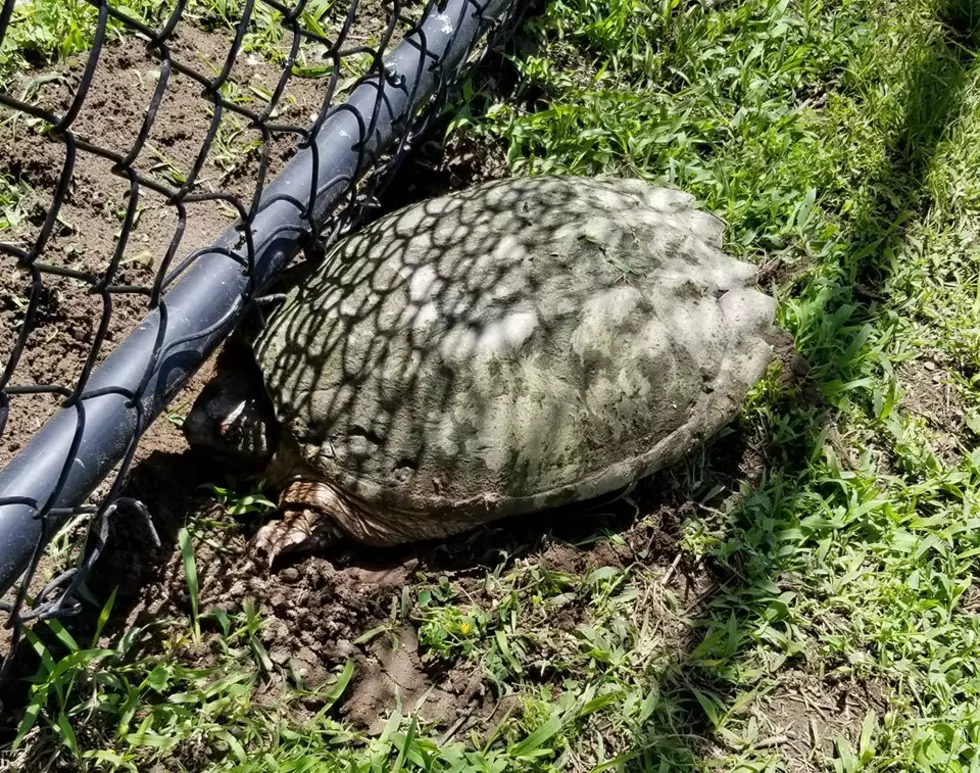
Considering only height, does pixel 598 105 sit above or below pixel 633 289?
above

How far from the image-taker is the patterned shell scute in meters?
2.18

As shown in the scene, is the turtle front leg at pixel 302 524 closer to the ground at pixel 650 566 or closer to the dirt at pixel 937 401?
the ground at pixel 650 566

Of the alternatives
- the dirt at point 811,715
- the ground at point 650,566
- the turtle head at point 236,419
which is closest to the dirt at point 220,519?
the ground at point 650,566

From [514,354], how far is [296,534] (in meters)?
0.80

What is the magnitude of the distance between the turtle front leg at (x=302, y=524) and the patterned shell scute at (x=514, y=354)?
8 centimetres

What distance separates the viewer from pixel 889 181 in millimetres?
3096

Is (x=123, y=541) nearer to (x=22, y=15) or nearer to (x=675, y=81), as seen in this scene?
(x=22, y=15)

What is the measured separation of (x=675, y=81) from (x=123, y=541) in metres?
2.59

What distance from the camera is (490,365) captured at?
2156 mm

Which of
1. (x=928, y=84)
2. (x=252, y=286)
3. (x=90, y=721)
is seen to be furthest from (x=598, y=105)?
(x=90, y=721)

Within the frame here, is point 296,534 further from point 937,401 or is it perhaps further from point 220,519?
point 937,401

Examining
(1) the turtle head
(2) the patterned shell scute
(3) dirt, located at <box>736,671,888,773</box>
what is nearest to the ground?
(3) dirt, located at <box>736,671,888,773</box>

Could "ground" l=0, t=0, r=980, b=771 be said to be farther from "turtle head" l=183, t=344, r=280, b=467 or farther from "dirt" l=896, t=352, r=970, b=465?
"turtle head" l=183, t=344, r=280, b=467

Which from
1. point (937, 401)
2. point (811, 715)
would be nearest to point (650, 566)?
point (811, 715)
